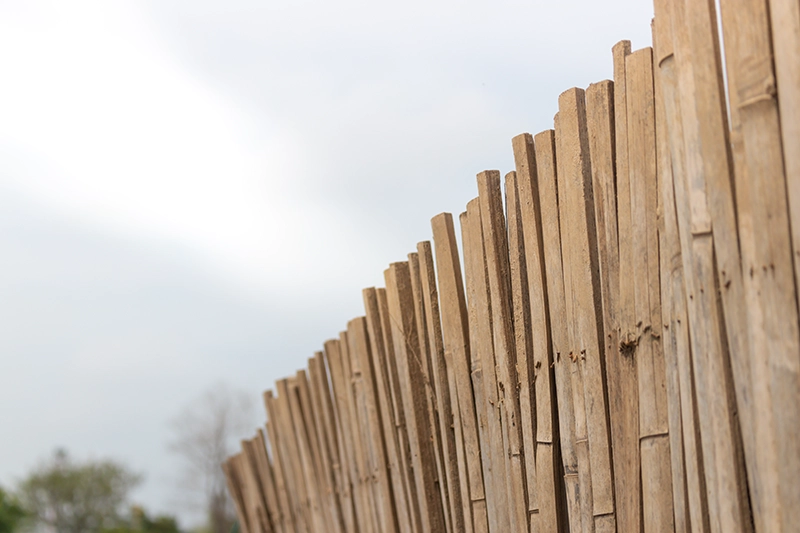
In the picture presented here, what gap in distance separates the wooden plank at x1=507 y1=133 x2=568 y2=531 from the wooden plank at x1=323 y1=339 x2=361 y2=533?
1224 millimetres

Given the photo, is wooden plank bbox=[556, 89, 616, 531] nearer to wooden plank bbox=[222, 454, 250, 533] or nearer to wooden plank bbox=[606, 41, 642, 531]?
wooden plank bbox=[606, 41, 642, 531]

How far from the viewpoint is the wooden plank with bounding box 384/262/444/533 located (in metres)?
2.22

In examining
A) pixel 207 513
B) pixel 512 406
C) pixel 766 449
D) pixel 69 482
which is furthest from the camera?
pixel 69 482

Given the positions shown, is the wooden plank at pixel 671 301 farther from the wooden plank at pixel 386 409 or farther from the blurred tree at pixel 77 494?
the blurred tree at pixel 77 494

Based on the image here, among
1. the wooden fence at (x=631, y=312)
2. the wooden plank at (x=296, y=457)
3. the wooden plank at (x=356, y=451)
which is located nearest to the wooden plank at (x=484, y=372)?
the wooden fence at (x=631, y=312)

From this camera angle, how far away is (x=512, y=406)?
176 centimetres

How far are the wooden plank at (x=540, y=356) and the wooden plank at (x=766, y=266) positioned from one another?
0.55 m

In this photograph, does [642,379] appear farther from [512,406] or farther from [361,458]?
[361,458]

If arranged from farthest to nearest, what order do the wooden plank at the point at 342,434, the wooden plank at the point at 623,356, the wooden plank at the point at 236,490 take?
1. the wooden plank at the point at 236,490
2. the wooden plank at the point at 342,434
3. the wooden plank at the point at 623,356

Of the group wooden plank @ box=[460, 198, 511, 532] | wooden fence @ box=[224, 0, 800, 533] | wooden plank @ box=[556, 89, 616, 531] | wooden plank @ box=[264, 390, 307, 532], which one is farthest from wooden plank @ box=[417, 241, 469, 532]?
wooden plank @ box=[264, 390, 307, 532]

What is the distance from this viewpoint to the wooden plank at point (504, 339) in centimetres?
174

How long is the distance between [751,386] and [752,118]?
38 centimetres

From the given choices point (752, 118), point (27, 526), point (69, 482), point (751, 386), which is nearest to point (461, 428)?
point (751, 386)

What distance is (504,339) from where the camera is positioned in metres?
1.78
